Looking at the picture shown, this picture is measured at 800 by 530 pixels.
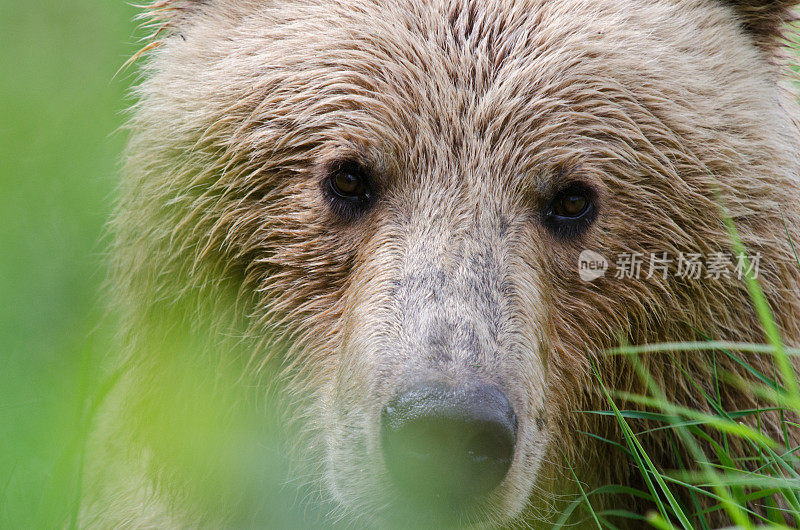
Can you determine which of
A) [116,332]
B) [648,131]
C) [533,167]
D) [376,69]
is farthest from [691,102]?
[116,332]

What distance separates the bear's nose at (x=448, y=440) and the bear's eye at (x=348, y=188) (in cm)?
83

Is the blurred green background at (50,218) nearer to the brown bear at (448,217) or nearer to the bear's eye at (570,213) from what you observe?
the brown bear at (448,217)

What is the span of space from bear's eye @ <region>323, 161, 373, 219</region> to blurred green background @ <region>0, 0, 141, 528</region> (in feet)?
3.13

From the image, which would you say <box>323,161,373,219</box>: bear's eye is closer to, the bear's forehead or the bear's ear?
the bear's forehead

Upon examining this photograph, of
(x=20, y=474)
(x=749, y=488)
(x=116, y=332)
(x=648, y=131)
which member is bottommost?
(x=749, y=488)

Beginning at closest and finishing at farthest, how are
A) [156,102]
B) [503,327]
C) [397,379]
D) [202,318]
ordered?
[397,379] < [503,327] < [202,318] < [156,102]

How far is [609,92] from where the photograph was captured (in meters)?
3.33

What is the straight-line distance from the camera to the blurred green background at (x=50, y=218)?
11.6 feet

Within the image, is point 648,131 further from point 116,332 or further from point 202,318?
point 116,332

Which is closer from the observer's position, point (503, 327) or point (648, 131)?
point (503, 327)

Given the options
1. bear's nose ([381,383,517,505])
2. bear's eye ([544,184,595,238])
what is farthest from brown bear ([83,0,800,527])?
bear's nose ([381,383,517,505])

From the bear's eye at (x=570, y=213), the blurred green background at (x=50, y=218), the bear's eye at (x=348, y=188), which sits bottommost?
the blurred green background at (x=50, y=218)

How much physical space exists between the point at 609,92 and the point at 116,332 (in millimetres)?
2100

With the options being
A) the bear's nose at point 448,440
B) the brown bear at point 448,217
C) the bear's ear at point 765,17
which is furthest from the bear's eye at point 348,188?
the bear's ear at point 765,17
